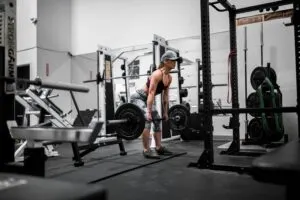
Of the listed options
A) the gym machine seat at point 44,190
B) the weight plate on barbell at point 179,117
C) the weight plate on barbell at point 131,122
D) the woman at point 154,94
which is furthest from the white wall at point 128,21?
the gym machine seat at point 44,190

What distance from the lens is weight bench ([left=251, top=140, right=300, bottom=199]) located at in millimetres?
849

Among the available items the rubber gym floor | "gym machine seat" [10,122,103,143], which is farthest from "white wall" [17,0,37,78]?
"gym machine seat" [10,122,103,143]

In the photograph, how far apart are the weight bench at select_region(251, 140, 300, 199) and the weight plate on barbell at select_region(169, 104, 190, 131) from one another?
362 centimetres

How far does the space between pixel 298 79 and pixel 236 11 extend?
5.47ft

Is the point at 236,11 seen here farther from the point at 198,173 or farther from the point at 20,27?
the point at 20,27

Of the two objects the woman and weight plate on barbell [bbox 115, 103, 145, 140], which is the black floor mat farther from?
weight plate on barbell [bbox 115, 103, 145, 140]

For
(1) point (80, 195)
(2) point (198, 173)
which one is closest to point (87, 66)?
(2) point (198, 173)

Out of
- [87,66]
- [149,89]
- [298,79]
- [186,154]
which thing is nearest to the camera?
[298,79]

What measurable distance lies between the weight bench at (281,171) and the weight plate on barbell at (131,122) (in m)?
2.65

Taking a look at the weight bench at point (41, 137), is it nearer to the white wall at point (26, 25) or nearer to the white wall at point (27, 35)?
the white wall at point (27, 35)

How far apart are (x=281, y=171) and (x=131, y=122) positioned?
2866 millimetres

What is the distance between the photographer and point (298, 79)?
271 cm

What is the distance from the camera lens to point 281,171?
869 millimetres

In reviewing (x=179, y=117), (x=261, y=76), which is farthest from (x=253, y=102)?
(x=179, y=117)
